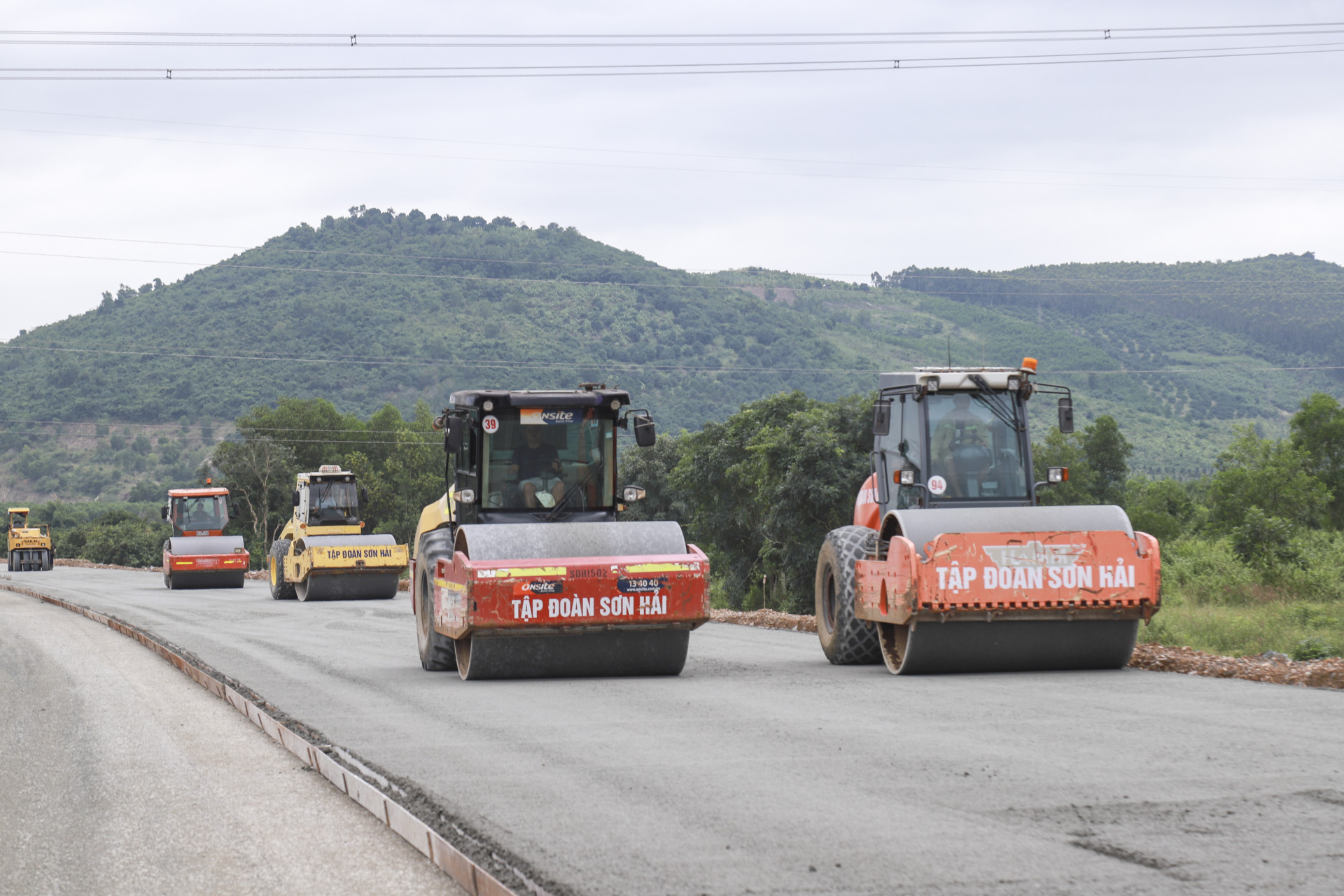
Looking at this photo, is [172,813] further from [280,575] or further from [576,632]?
[280,575]

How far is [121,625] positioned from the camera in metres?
22.5

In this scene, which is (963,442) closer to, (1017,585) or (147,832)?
(1017,585)

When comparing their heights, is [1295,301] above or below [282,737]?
above

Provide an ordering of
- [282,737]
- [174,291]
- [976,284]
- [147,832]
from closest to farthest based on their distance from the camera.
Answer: [147,832], [282,737], [174,291], [976,284]

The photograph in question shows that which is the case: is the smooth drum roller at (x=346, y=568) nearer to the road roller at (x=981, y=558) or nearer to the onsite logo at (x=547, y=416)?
the onsite logo at (x=547, y=416)

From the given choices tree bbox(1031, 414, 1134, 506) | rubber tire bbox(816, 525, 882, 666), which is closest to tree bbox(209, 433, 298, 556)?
tree bbox(1031, 414, 1134, 506)

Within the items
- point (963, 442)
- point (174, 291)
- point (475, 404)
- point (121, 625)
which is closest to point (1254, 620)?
point (963, 442)

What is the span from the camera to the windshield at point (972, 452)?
45.2 ft

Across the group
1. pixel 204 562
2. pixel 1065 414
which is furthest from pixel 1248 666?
pixel 204 562

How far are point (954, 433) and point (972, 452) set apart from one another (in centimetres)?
26

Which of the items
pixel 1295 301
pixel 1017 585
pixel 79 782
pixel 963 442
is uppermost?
pixel 1295 301

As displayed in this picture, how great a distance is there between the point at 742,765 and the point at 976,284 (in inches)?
6929

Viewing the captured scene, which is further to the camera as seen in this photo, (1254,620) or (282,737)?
(1254,620)

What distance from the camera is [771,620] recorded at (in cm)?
2125
